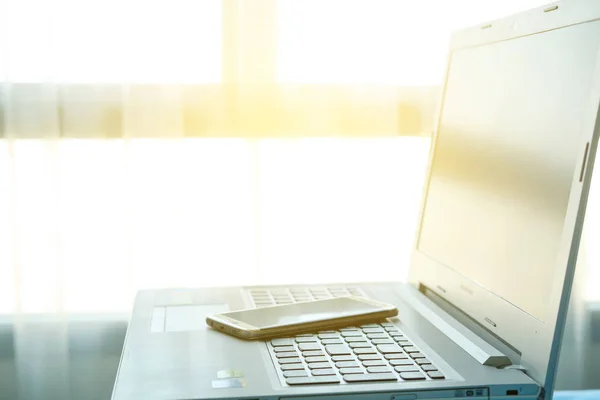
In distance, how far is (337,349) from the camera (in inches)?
36.6

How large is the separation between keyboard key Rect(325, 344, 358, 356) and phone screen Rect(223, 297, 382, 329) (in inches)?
2.7

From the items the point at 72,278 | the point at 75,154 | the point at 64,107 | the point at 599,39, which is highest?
the point at 599,39

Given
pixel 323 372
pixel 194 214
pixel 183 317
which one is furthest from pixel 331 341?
pixel 194 214

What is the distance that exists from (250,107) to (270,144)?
10cm

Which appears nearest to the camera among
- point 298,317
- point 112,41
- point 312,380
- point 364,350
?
point 312,380

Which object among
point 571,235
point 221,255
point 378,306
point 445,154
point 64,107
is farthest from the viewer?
point 221,255

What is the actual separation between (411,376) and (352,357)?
9cm

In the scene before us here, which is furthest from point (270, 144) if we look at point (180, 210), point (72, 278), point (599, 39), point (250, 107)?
point (599, 39)

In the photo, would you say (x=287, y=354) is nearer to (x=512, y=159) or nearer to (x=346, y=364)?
(x=346, y=364)

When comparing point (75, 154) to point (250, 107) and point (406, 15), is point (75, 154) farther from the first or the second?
point (406, 15)

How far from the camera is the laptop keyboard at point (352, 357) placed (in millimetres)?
832

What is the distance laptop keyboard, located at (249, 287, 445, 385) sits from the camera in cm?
83

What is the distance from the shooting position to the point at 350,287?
130cm

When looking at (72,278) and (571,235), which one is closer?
(571,235)
